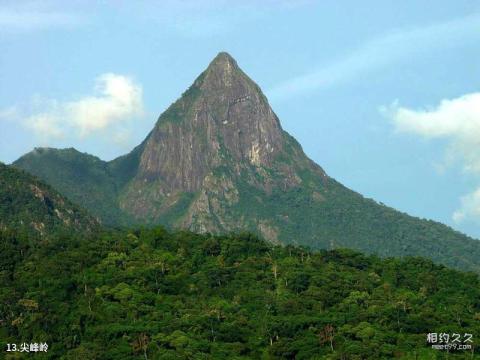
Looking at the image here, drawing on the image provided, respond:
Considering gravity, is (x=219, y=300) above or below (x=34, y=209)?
below

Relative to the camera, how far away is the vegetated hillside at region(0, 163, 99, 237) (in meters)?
161

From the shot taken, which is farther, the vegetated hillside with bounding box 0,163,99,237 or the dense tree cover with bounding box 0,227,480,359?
the vegetated hillside with bounding box 0,163,99,237

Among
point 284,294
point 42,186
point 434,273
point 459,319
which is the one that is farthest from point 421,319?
point 42,186

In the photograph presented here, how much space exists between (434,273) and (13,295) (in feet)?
202

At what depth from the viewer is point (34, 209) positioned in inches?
6535

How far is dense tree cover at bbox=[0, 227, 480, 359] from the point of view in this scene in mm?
94438

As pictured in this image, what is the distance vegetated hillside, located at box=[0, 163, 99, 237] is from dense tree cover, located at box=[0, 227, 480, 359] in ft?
103

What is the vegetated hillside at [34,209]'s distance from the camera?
161375 mm

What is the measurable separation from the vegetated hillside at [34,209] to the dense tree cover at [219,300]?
31303mm

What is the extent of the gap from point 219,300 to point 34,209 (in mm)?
67066

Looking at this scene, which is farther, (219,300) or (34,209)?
(34,209)

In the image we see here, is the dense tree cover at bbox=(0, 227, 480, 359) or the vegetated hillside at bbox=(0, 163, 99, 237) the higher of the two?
the vegetated hillside at bbox=(0, 163, 99, 237)

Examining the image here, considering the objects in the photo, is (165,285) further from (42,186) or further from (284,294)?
(42,186)

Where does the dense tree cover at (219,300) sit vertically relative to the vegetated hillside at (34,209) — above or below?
below
